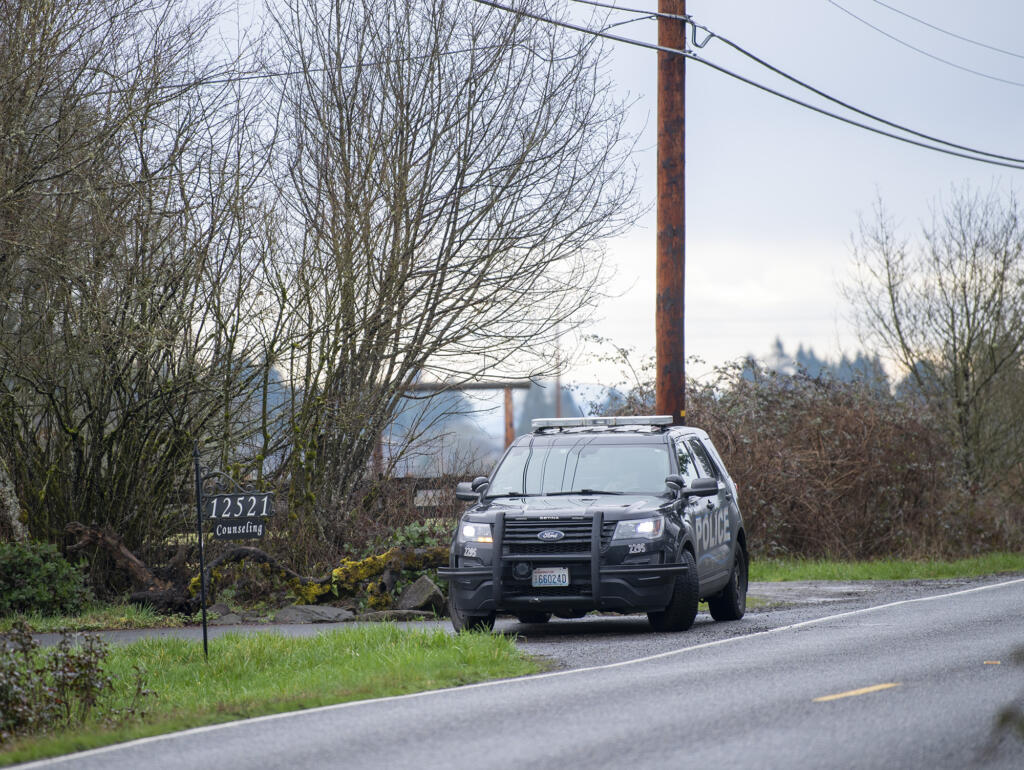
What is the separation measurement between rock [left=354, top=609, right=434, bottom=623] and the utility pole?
4.35 metres

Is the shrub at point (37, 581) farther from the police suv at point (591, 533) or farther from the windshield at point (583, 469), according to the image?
the windshield at point (583, 469)

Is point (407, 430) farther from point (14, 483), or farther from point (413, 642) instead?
point (413, 642)

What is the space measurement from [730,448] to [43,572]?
13.4 meters

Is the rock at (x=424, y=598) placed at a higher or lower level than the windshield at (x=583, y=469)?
lower

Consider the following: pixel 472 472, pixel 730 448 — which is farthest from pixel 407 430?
pixel 730 448

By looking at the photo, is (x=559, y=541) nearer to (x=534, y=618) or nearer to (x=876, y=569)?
(x=534, y=618)

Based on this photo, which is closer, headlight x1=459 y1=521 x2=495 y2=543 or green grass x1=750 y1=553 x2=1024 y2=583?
headlight x1=459 y1=521 x2=495 y2=543

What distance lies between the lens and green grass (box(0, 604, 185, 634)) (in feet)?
50.0

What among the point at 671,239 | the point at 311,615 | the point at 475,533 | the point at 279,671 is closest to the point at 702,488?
the point at 475,533

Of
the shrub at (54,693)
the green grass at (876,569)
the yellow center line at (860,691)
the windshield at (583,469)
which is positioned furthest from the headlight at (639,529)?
the green grass at (876,569)

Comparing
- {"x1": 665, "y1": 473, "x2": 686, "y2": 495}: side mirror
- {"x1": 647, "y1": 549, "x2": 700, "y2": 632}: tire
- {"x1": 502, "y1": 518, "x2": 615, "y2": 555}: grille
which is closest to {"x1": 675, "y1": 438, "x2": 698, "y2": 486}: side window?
{"x1": 665, "y1": 473, "x2": 686, "y2": 495}: side mirror

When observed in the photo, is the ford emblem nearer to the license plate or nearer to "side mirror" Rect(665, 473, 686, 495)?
the license plate

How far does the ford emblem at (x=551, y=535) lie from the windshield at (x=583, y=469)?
0.98 metres

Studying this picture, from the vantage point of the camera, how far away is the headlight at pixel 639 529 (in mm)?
13039
